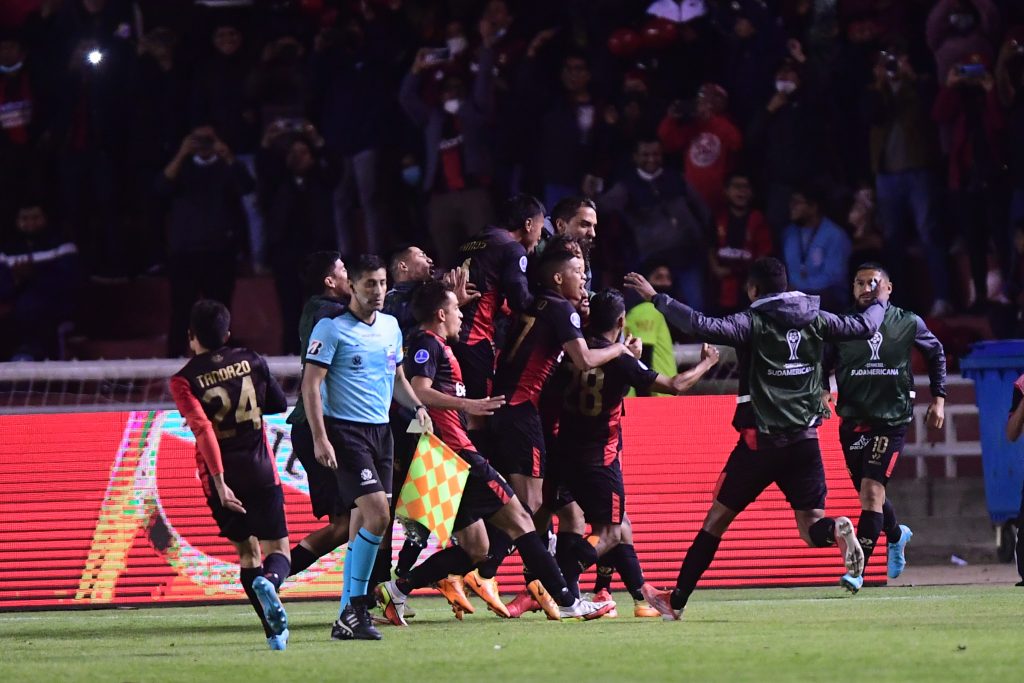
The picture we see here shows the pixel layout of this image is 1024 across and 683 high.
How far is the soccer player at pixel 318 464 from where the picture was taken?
12.0 m

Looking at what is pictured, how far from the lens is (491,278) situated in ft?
39.4

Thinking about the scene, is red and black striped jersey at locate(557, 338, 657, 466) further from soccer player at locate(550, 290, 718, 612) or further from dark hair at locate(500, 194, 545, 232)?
dark hair at locate(500, 194, 545, 232)

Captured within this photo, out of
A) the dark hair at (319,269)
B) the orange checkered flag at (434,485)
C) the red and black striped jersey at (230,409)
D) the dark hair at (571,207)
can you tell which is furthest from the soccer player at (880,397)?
the red and black striped jersey at (230,409)

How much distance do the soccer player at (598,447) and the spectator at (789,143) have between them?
7146mm

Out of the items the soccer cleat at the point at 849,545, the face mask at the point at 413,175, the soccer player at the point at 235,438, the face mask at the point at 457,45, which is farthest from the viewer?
the face mask at the point at 413,175

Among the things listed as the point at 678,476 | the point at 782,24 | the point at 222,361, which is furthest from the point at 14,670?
the point at 782,24

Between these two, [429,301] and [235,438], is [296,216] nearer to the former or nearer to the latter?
[429,301]

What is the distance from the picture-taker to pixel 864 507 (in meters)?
13.8

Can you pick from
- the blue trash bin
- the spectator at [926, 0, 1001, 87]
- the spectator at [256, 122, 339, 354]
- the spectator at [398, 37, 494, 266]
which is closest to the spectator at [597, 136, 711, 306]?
the spectator at [398, 37, 494, 266]

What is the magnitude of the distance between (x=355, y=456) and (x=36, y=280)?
10118 mm

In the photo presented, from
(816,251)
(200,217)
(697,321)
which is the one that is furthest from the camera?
(200,217)

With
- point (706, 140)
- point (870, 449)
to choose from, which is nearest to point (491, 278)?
point (870, 449)

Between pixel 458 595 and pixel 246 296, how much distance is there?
354 inches

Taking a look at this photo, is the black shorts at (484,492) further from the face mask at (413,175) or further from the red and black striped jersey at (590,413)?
the face mask at (413,175)
